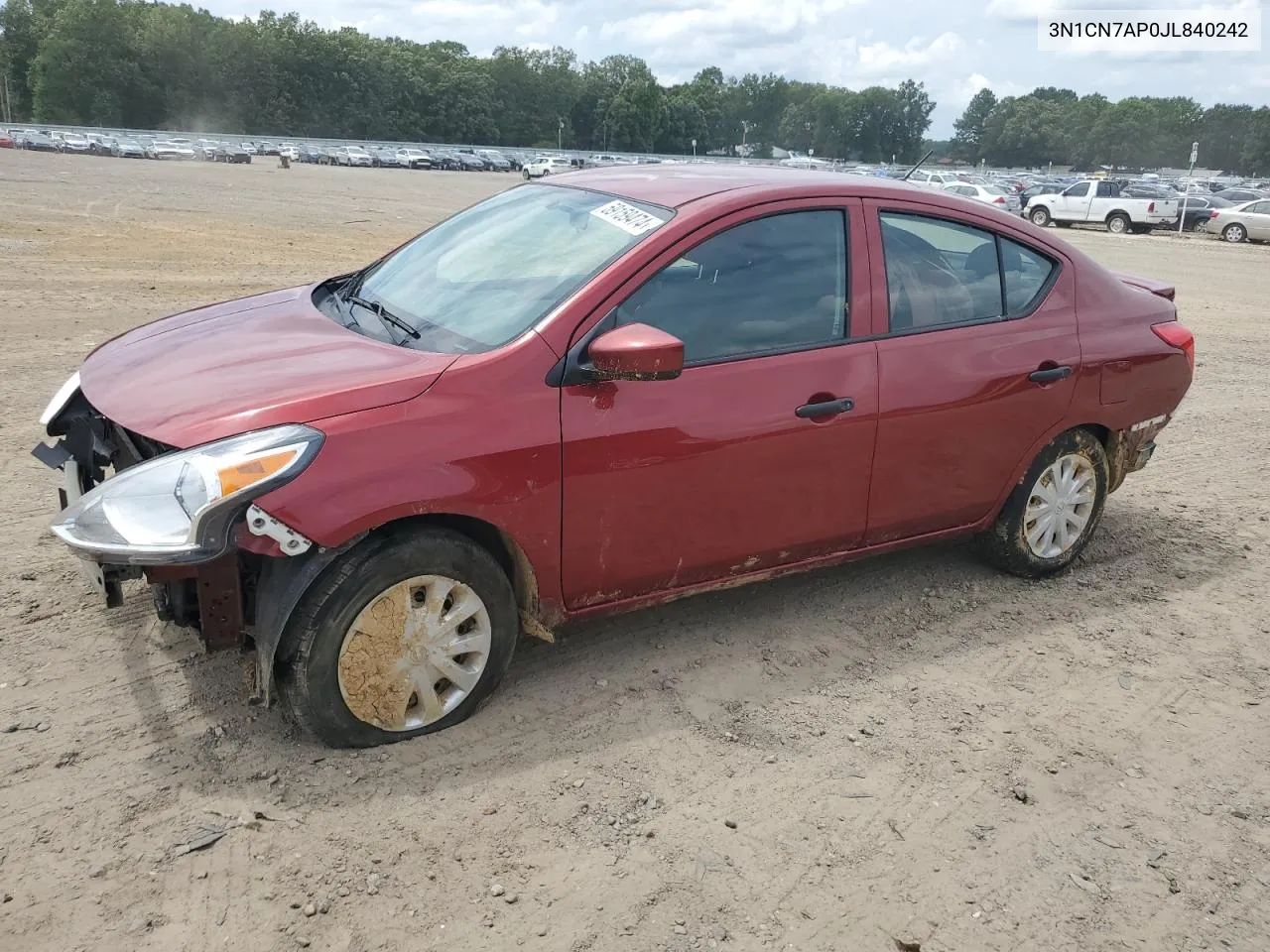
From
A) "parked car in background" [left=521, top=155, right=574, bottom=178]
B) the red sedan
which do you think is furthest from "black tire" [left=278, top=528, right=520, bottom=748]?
"parked car in background" [left=521, top=155, right=574, bottom=178]

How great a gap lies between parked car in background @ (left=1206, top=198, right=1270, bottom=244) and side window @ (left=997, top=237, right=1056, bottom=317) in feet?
97.1

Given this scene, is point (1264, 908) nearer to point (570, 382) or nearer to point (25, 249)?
point (570, 382)

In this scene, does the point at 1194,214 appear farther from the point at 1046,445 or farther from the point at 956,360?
the point at 956,360

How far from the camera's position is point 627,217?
147 inches

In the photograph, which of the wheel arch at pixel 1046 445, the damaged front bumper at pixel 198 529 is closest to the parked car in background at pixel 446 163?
the wheel arch at pixel 1046 445

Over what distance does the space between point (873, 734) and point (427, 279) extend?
236cm

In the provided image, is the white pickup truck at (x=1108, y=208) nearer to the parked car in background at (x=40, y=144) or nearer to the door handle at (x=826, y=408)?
the door handle at (x=826, y=408)

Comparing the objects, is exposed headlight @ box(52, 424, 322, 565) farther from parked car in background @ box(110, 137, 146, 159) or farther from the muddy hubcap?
parked car in background @ box(110, 137, 146, 159)

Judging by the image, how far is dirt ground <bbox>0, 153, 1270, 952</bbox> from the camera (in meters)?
2.69

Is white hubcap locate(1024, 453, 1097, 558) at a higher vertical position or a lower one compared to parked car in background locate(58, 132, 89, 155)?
lower

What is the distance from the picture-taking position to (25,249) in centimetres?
1371

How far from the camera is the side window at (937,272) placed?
4.07m

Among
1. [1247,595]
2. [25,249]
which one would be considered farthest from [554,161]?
[1247,595]

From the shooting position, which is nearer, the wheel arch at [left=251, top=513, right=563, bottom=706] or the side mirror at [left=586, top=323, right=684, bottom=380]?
the wheel arch at [left=251, top=513, right=563, bottom=706]
